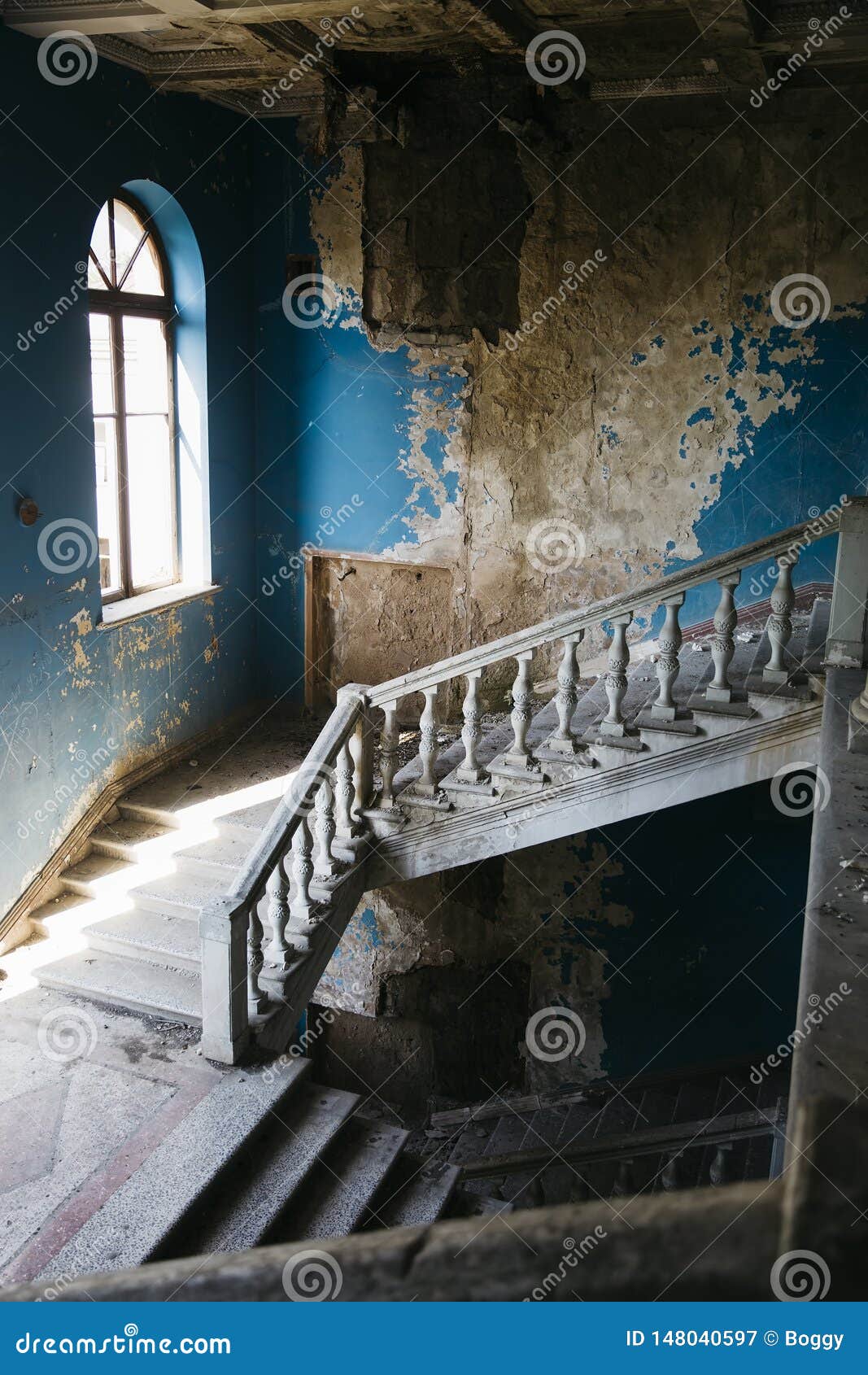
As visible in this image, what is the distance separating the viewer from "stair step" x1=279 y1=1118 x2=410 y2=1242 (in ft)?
17.5

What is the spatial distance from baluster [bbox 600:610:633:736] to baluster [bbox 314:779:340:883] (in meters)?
1.68

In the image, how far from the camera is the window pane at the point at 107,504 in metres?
7.95

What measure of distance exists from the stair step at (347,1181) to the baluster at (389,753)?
1896 millimetres

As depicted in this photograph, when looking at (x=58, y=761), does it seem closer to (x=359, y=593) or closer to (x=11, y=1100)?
(x=11, y=1100)

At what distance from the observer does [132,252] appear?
8031 mm

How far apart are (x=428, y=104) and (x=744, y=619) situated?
4545mm

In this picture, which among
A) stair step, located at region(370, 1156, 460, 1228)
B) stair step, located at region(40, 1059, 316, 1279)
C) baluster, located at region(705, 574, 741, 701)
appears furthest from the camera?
stair step, located at region(370, 1156, 460, 1228)

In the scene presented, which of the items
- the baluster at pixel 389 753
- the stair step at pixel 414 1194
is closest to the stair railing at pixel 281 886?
the baluster at pixel 389 753

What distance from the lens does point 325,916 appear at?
6410mm

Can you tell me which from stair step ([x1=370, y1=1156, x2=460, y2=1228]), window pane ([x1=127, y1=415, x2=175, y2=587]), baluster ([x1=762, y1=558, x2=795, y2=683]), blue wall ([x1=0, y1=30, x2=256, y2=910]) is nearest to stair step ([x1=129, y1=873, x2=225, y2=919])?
blue wall ([x1=0, y1=30, x2=256, y2=910])

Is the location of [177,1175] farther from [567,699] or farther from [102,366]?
[102,366]

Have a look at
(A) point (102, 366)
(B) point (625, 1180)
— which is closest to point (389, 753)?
(B) point (625, 1180)

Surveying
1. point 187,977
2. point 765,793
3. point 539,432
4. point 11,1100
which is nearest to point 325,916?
point 187,977

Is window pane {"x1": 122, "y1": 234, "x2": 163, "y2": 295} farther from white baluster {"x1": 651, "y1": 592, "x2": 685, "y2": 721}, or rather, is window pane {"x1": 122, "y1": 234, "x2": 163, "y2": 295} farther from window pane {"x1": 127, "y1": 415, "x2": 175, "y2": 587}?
white baluster {"x1": 651, "y1": 592, "x2": 685, "y2": 721}
